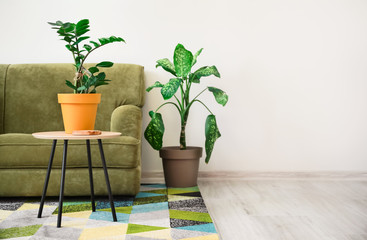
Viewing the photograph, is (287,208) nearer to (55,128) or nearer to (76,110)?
(76,110)

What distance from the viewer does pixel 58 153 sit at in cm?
238

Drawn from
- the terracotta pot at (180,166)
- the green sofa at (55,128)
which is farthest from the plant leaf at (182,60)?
the terracotta pot at (180,166)

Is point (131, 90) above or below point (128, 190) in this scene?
above

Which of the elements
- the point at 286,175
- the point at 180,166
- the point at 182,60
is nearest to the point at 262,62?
the point at 182,60

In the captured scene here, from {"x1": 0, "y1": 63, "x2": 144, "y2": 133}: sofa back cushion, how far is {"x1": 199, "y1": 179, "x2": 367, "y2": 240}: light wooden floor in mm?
922

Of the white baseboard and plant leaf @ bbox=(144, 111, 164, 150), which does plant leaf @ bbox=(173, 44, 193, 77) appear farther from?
the white baseboard

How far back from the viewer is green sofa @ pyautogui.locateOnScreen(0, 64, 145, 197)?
2398 millimetres

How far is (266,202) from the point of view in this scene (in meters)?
2.49

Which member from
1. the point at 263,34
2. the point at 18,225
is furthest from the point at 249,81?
the point at 18,225

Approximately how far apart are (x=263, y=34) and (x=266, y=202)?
1501 millimetres

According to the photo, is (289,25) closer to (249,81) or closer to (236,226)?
(249,81)

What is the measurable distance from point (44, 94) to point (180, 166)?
1.15 meters

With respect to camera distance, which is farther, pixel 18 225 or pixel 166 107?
pixel 166 107

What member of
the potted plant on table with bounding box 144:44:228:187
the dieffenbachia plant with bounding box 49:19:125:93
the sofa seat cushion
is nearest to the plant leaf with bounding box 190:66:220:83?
the potted plant on table with bounding box 144:44:228:187
